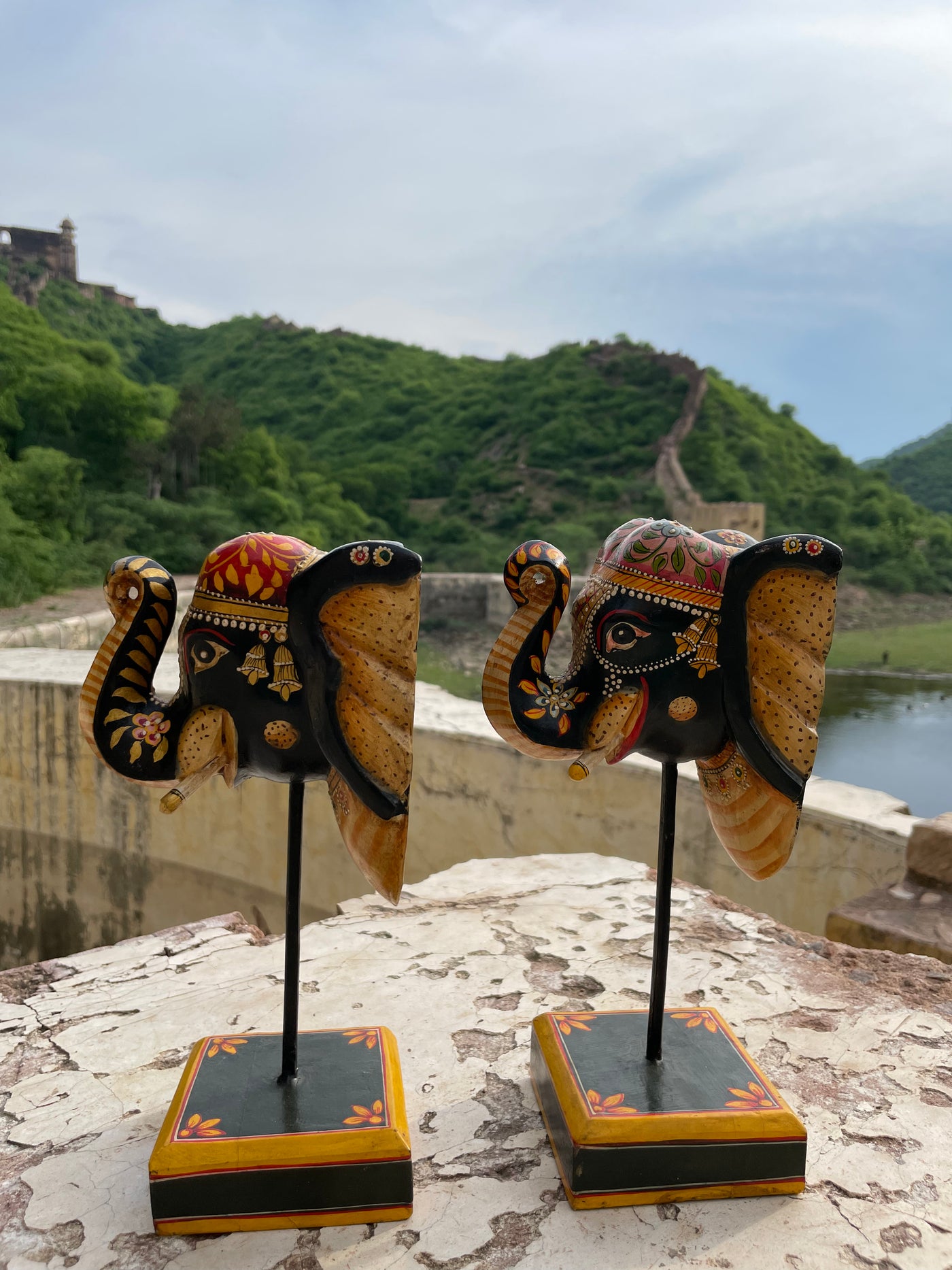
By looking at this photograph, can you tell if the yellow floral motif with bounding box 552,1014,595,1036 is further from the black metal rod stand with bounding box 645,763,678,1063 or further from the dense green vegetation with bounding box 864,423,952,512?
the dense green vegetation with bounding box 864,423,952,512

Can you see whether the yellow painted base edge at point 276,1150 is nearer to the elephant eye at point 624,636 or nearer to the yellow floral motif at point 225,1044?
the yellow floral motif at point 225,1044

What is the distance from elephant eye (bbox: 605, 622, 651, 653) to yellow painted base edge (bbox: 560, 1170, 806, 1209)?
3.38 feet

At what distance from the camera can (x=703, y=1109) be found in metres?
1.83

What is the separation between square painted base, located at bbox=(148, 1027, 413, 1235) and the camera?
5.51ft

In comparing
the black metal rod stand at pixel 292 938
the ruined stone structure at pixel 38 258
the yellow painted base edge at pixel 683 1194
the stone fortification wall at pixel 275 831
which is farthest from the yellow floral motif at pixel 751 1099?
the ruined stone structure at pixel 38 258

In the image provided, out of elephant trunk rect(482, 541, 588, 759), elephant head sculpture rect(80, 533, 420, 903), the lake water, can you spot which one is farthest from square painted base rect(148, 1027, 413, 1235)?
the lake water

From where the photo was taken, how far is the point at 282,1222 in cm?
171

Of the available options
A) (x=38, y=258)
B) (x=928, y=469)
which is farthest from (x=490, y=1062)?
(x=38, y=258)

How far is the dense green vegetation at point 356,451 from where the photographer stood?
48.9ft

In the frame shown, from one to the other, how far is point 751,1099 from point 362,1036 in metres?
0.82

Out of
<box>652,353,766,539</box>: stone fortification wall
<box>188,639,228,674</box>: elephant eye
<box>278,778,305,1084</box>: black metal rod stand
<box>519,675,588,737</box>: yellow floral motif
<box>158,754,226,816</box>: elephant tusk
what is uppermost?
<box>652,353,766,539</box>: stone fortification wall

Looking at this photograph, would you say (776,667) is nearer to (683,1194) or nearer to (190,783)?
(683,1194)

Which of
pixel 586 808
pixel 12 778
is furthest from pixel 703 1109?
pixel 12 778

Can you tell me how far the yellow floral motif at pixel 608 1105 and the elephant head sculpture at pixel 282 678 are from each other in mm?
588
